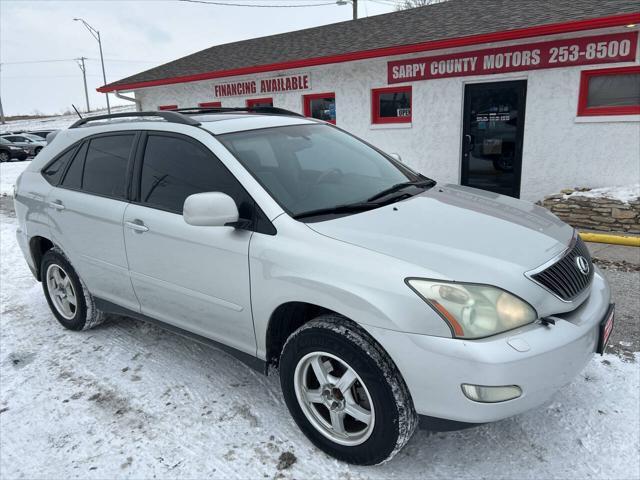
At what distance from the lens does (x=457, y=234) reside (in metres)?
2.50

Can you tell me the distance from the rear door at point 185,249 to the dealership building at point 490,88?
6.72 metres

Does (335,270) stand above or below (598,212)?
above

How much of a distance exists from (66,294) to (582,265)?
12.8 ft

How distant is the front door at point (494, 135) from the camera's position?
879 centimetres

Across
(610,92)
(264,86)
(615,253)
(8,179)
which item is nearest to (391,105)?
(264,86)

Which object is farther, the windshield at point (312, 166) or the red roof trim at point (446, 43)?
the red roof trim at point (446, 43)

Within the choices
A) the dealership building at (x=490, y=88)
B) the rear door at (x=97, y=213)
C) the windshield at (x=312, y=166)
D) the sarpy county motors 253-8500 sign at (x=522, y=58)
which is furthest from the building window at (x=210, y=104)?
the windshield at (x=312, y=166)

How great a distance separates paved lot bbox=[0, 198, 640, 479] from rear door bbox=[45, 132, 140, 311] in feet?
1.89

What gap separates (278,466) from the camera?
253cm

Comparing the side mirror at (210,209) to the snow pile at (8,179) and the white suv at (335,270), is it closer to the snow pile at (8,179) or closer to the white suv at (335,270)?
the white suv at (335,270)

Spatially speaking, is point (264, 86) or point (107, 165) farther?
point (264, 86)

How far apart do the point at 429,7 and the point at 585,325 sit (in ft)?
40.3

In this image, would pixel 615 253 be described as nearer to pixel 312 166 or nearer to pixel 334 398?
pixel 312 166

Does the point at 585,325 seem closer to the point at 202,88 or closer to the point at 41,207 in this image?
the point at 41,207
